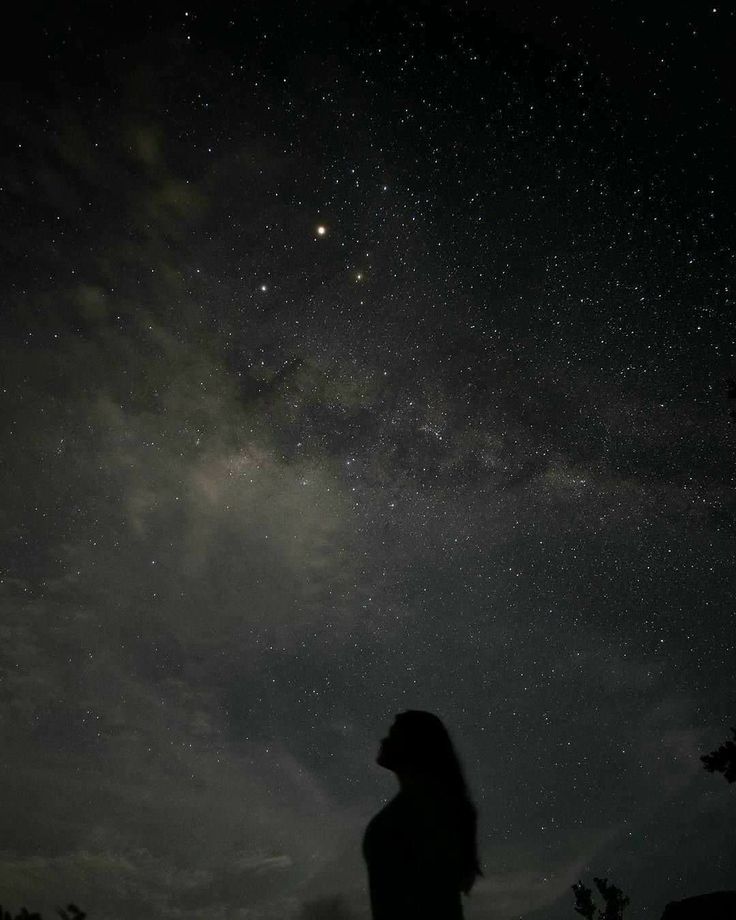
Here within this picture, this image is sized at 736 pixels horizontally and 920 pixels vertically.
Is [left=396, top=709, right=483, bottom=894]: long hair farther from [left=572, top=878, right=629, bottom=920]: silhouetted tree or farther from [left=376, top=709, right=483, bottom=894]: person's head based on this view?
[left=572, top=878, right=629, bottom=920]: silhouetted tree

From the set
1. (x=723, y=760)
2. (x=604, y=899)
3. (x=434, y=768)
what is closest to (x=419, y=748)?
(x=434, y=768)

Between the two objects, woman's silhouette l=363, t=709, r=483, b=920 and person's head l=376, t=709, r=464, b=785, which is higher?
person's head l=376, t=709, r=464, b=785

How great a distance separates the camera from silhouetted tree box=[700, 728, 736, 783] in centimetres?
625

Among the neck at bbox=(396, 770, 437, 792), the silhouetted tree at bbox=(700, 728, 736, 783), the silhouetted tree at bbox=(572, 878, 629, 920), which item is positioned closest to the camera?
the neck at bbox=(396, 770, 437, 792)

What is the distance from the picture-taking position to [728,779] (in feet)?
20.6

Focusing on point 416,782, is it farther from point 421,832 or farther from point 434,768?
point 421,832

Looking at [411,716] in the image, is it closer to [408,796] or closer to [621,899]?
[408,796]

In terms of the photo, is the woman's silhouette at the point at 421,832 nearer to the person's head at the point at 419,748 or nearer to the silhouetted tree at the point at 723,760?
the person's head at the point at 419,748

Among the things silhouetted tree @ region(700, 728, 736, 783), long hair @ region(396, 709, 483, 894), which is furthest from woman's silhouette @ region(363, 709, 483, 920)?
silhouetted tree @ region(700, 728, 736, 783)

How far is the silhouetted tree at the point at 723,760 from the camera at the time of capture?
6250 mm

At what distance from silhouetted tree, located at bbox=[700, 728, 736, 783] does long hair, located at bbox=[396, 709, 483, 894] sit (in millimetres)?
5139

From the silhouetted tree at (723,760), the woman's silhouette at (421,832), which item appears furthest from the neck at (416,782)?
the silhouetted tree at (723,760)

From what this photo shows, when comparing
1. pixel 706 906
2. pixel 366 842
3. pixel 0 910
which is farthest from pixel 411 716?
pixel 706 906

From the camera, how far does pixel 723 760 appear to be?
6309mm
